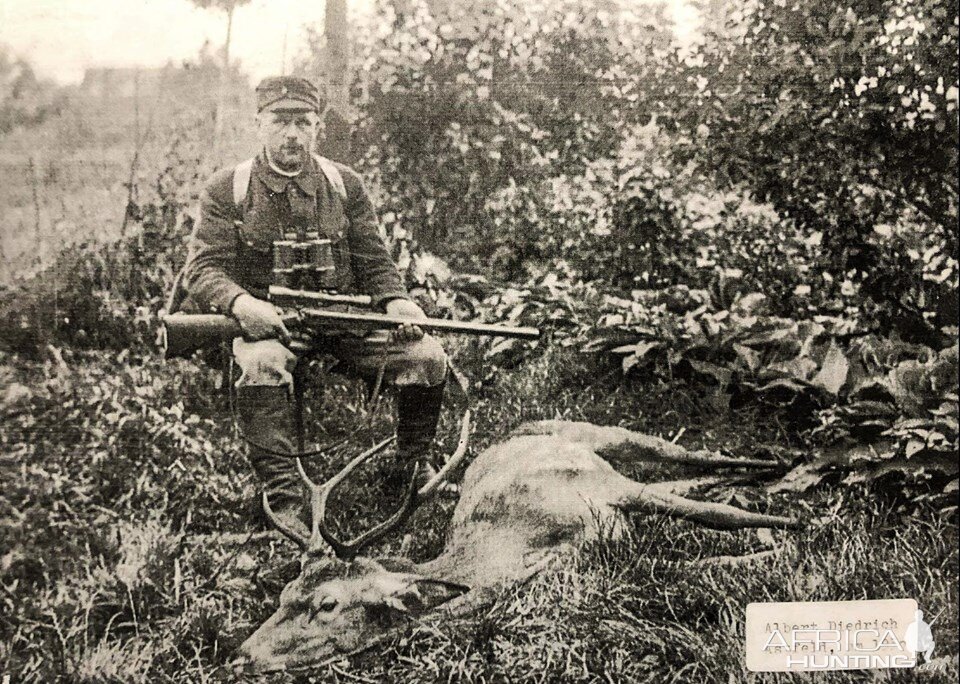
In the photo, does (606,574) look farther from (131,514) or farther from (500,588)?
(131,514)

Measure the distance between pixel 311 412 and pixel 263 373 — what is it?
13 centimetres

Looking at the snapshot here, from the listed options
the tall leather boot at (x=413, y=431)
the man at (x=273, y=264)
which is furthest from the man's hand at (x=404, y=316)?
the tall leather boot at (x=413, y=431)

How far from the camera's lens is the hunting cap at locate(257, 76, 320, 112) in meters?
1.74

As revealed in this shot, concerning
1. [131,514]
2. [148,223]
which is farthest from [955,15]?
[131,514]

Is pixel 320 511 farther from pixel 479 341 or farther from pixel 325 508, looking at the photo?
pixel 479 341

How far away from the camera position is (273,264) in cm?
176

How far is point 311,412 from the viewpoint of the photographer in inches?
70.4

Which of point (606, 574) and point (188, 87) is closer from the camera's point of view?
point (188, 87)

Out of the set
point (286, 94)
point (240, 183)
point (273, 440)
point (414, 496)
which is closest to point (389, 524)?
point (414, 496)

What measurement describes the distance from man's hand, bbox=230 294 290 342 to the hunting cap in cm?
40

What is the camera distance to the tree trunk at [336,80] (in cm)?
178

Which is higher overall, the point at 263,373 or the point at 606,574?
the point at 263,373

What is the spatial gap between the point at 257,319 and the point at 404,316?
313mm

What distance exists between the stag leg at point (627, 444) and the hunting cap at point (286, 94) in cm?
86
